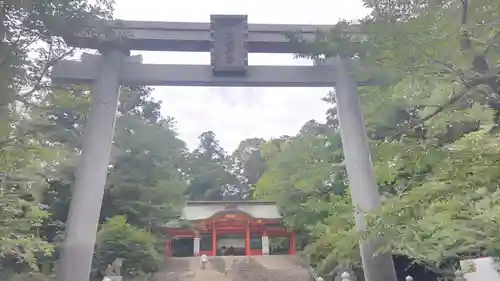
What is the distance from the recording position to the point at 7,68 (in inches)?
153

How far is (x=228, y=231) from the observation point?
757 inches

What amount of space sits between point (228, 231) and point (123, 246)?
25.1ft

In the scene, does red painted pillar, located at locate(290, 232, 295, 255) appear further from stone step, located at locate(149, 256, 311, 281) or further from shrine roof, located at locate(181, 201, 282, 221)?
stone step, located at locate(149, 256, 311, 281)

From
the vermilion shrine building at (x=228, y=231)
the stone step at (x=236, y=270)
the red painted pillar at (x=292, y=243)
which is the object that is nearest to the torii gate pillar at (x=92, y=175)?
the stone step at (x=236, y=270)

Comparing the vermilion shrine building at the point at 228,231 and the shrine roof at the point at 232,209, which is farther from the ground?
the shrine roof at the point at 232,209

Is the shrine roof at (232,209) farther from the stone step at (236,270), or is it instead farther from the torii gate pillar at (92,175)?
the torii gate pillar at (92,175)

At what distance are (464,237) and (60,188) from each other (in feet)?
29.9

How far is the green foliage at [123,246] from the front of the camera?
11578 mm

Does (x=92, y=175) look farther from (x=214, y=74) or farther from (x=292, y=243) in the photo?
(x=292, y=243)

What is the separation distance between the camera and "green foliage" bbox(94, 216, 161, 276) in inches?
456

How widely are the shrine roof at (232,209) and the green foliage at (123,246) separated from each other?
19.4 feet

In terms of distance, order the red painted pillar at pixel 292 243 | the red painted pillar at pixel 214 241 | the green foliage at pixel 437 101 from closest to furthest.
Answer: the green foliage at pixel 437 101, the red painted pillar at pixel 292 243, the red painted pillar at pixel 214 241

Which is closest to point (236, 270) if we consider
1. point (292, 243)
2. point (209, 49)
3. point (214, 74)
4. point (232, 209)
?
point (232, 209)

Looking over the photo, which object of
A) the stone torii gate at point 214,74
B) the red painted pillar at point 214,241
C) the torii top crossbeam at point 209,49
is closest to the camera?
the stone torii gate at point 214,74
